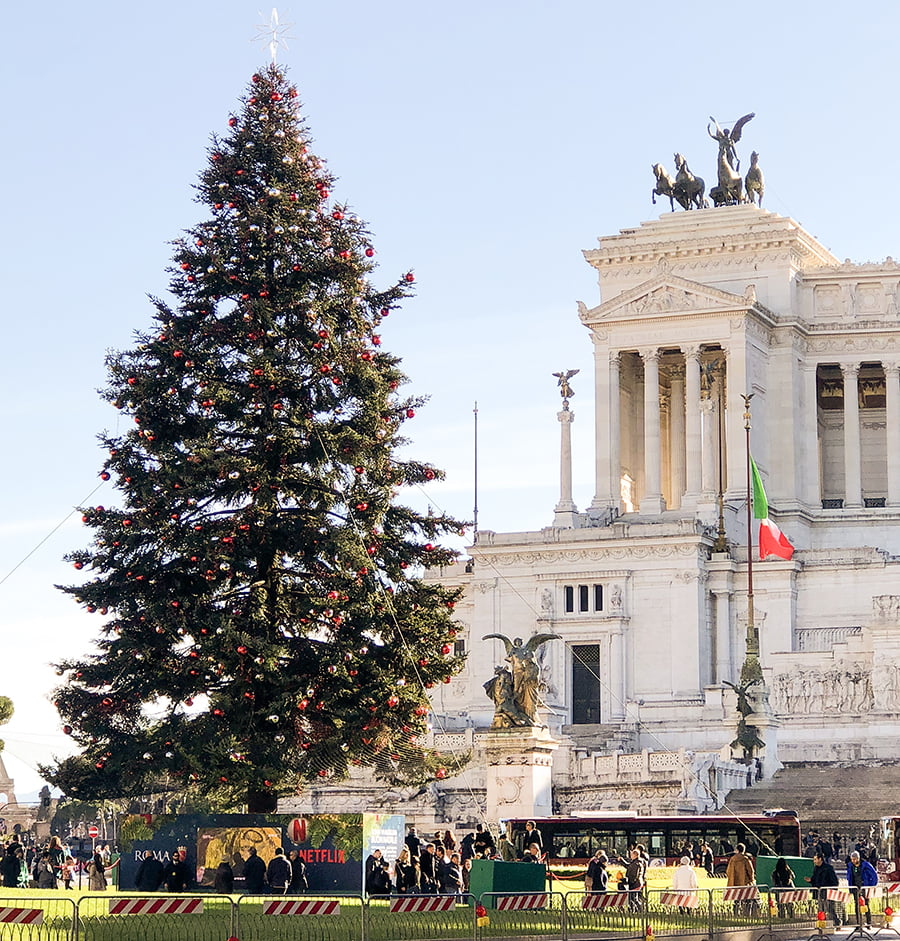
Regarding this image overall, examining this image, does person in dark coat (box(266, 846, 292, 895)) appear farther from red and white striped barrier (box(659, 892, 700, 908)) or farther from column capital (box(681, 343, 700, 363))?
column capital (box(681, 343, 700, 363))

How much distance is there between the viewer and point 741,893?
35.3m

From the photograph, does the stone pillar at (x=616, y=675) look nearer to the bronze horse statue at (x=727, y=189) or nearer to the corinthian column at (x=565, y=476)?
the corinthian column at (x=565, y=476)

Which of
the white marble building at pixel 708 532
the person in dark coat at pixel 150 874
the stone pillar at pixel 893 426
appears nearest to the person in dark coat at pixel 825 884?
the person in dark coat at pixel 150 874

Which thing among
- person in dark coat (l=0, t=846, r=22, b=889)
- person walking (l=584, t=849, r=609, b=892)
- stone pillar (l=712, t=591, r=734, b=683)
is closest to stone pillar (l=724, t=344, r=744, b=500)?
stone pillar (l=712, t=591, r=734, b=683)

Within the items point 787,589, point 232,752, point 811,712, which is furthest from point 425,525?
point 787,589

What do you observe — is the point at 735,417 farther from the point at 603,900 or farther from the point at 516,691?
the point at 603,900

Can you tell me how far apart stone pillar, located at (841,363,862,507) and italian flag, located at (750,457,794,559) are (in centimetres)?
1559

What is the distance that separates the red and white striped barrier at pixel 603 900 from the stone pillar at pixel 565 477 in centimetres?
5593

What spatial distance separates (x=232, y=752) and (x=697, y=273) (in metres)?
68.1

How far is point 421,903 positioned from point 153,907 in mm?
4381

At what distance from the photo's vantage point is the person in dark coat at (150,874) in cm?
3291

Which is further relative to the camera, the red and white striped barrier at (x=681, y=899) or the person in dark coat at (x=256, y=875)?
the red and white striped barrier at (x=681, y=899)

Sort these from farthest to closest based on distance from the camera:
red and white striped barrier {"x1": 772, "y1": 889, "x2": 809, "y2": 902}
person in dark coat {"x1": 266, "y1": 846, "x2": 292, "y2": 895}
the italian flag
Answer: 1. the italian flag
2. red and white striped barrier {"x1": 772, "y1": 889, "x2": 809, "y2": 902}
3. person in dark coat {"x1": 266, "y1": 846, "x2": 292, "y2": 895}

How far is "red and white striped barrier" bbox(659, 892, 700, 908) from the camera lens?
32969 mm
